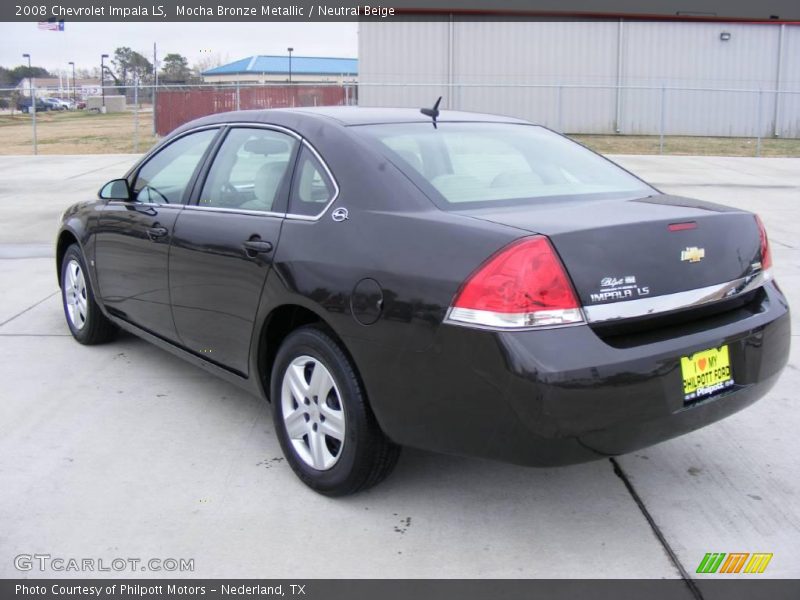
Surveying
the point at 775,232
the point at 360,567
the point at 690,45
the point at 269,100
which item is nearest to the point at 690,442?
the point at 360,567

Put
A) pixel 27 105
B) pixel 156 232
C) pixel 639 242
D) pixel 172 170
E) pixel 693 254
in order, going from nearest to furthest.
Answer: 1. pixel 639 242
2. pixel 693 254
3. pixel 156 232
4. pixel 172 170
5. pixel 27 105

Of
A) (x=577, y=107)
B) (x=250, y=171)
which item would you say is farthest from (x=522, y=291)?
(x=577, y=107)

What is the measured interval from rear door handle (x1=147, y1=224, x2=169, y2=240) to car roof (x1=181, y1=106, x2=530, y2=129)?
2.09ft

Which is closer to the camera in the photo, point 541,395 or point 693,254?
point 541,395

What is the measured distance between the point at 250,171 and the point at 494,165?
3.89 ft

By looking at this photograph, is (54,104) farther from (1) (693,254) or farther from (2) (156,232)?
(1) (693,254)

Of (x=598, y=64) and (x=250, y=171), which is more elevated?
(x=598, y=64)

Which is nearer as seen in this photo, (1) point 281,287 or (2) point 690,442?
(1) point 281,287

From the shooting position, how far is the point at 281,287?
139 inches

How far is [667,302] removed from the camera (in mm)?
3025

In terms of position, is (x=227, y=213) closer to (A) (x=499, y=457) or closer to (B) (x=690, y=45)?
(A) (x=499, y=457)

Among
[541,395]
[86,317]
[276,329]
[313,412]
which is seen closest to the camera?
[541,395]

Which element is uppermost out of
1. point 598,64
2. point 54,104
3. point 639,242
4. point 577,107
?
point 54,104

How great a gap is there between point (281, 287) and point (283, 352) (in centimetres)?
29
